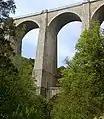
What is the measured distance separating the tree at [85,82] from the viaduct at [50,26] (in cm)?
1427

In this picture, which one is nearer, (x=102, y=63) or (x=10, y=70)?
(x=10, y=70)

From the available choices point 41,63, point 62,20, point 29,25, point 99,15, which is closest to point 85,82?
point 41,63

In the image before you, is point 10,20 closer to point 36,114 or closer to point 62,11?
point 36,114

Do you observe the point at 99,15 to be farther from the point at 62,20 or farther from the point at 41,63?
the point at 41,63

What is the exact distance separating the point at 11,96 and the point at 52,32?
81.0 feet

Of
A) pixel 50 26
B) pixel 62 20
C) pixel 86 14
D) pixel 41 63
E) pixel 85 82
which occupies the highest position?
pixel 62 20

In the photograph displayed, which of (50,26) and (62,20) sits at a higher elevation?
(62,20)

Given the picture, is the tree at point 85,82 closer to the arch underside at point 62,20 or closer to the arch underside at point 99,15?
the arch underside at point 99,15

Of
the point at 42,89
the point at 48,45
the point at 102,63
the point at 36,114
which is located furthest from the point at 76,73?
the point at 48,45

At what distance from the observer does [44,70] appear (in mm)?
37250

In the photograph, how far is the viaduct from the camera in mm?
36281

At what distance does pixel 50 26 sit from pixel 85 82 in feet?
70.5

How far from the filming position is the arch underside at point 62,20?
127 feet

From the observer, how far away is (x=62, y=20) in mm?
40062
